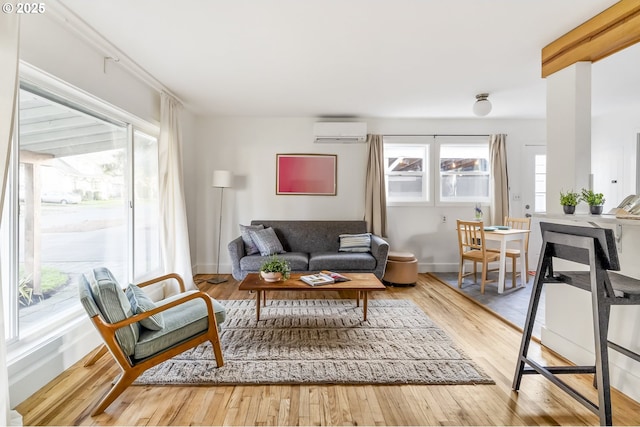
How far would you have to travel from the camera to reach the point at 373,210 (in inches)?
188

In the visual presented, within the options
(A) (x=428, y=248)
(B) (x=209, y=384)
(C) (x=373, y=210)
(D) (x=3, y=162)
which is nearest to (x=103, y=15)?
(D) (x=3, y=162)

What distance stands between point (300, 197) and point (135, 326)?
3.27 m

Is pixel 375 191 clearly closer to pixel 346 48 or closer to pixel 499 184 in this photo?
pixel 499 184

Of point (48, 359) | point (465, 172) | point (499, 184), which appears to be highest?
point (465, 172)

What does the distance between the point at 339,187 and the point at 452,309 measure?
2.45 meters

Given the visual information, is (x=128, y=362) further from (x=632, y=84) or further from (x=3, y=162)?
(x=632, y=84)

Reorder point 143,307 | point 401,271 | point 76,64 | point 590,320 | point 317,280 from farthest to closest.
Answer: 1. point 401,271
2. point 317,280
3. point 76,64
4. point 590,320
5. point 143,307

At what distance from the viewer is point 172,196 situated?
146 inches

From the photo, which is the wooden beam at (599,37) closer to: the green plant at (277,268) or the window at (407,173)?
the window at (407,173)

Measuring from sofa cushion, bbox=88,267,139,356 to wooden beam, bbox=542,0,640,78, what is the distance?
11.6ft

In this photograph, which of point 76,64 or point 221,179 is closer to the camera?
point 76,64

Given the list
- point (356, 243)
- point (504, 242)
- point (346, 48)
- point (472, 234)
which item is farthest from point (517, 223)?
point (346, 48)

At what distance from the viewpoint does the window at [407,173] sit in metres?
4.99

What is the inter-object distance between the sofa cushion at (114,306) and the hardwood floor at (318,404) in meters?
0.38
